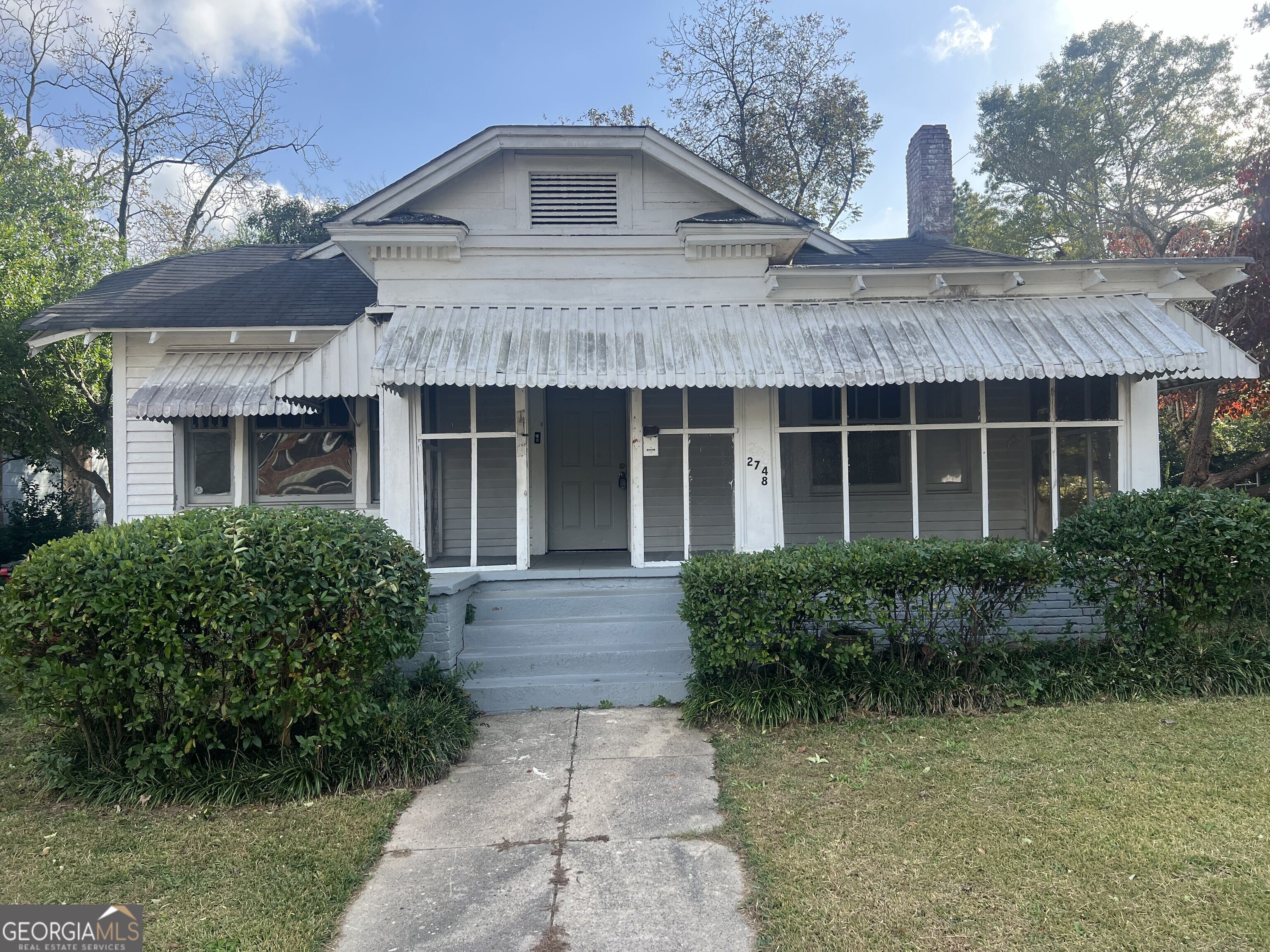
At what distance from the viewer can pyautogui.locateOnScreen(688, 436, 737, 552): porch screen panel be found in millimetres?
10188

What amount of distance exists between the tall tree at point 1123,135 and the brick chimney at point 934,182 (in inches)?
506

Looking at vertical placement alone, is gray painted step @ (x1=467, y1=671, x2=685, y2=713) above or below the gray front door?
below

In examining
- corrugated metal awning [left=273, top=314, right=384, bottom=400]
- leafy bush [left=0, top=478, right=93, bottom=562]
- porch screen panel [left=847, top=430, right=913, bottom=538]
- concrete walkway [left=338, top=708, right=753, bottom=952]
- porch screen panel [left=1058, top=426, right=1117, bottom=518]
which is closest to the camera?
concrete walkway [left=338, top=708, right=753, bottom=952]

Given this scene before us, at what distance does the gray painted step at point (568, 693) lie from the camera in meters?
6.60

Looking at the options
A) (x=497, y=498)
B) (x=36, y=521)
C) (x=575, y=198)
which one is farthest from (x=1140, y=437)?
(x=36, y=521)

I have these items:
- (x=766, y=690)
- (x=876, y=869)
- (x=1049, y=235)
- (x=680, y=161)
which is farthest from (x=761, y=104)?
(x=876, y=869)

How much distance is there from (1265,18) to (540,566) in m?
27.1

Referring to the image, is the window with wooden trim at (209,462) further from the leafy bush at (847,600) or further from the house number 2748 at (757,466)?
the leafy bush at (847,600)

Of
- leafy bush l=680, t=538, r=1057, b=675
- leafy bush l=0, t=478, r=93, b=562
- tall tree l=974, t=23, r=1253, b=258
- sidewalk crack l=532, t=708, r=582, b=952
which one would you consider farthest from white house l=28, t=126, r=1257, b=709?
tall tree l=974, t=23, r=1253, b=258

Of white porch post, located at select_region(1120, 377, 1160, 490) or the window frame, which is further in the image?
the window frame

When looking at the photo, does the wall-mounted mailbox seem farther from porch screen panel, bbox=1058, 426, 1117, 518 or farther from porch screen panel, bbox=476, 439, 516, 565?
porch screen panel, bbox=1058, 426, 1117, 518

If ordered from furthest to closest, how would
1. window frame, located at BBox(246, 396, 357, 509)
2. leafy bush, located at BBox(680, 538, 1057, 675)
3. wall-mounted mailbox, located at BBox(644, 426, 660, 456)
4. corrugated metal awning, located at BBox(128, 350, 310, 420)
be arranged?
window frame, located at BBox(246, 396, 357, 509)
corrugated metal awning, located at BBox(128, 350, 310, 420)
wall-mounted mailbox, located at BBox(644, 426, 660, 456)
leafy bush, located at BBox(680, 538, 1057, 675)

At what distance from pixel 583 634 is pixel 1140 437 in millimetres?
6371

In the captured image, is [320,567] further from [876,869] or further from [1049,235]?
[1049,235]
